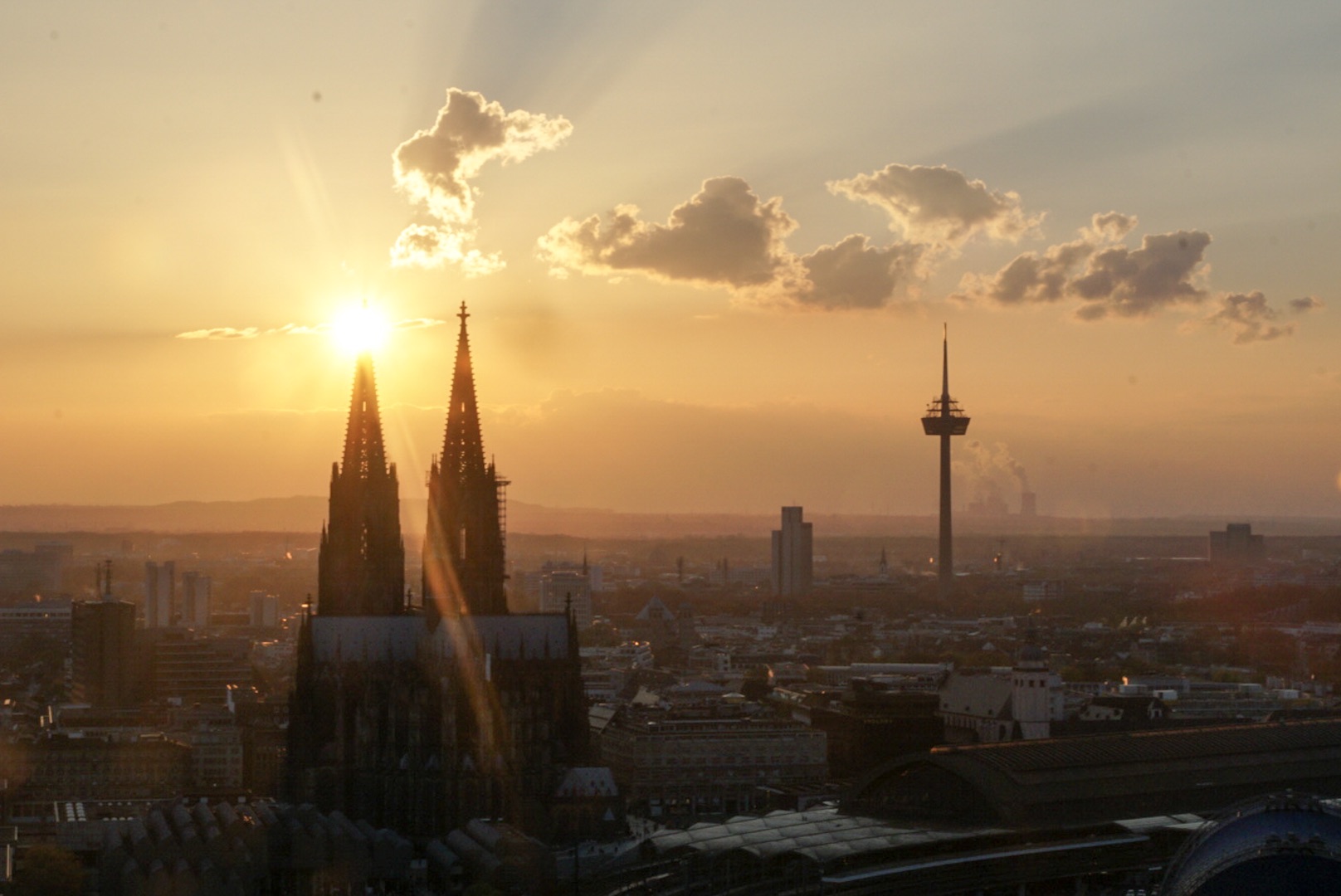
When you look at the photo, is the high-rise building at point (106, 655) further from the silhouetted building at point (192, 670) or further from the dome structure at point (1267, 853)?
the dome structure at point (1267, 853)

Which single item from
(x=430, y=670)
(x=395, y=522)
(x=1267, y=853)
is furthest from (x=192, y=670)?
(x=1267, y=853)

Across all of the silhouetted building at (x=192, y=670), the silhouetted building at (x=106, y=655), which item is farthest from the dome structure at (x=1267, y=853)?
the silhouetted building at (x=106, y=655)

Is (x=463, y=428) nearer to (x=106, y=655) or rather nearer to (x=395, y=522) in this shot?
(x=395, y=522)

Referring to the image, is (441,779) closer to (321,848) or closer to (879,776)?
(321,848)

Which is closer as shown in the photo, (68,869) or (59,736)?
(68,869)

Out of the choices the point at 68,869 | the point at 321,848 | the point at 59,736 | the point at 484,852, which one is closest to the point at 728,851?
the point at 484,852

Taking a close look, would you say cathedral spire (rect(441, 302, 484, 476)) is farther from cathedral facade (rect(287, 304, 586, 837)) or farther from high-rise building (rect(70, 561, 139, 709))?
high-rise building (rect(70, 561, 139, 709))
